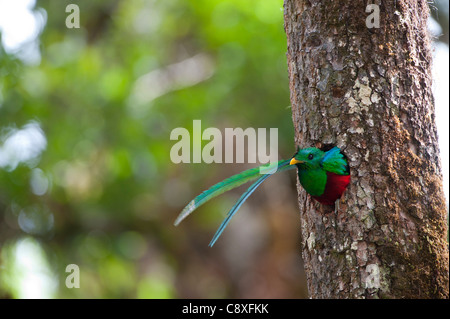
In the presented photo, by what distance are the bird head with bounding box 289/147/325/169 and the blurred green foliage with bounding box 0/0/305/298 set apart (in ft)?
14.0

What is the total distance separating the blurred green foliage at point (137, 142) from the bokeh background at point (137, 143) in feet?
0.06

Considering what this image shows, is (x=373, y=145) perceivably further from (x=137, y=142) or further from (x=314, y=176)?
(x=137, y=142)

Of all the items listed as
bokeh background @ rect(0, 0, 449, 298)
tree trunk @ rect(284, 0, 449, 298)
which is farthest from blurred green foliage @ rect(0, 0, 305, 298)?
tree trunk @ rect(284, 0, 449, 298)

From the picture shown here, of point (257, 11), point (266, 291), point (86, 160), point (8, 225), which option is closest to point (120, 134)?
point (86, 160)

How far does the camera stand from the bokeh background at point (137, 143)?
6.26 m

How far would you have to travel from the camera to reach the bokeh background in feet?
20.5

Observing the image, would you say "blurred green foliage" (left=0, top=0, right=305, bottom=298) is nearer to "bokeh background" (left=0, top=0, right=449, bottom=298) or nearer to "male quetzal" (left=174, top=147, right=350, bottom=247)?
"bokeh background" (left=0, top=0, right=449, bottom=298)

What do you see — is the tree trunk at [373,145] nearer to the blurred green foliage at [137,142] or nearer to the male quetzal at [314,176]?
the male quetzal at [314,176]

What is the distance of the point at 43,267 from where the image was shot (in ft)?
23.1

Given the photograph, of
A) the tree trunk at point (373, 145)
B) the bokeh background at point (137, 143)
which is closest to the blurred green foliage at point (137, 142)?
the bokeh background at point (137, 143)

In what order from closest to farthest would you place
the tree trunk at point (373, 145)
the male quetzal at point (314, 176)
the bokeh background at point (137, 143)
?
the tree trunk at point (373, 145) → the male quetzal at point (314, 176) → the bokeh background at point (137, 143)

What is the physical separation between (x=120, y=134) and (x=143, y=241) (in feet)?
7.31
